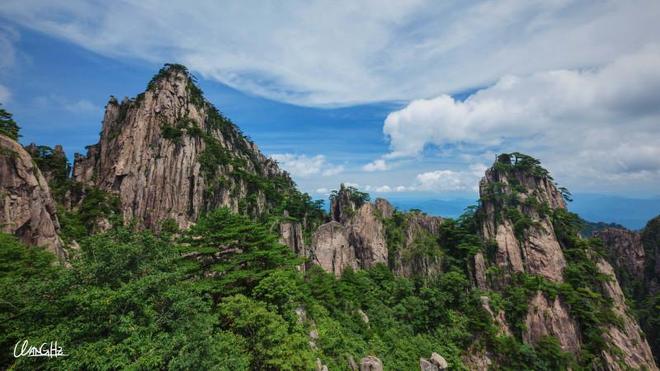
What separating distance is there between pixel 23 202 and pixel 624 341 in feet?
232

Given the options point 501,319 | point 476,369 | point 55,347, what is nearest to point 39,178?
point 55,347

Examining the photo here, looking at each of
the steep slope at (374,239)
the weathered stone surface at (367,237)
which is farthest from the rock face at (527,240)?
the weathered stone surface at (367,237)

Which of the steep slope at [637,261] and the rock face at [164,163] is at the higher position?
the rock face at [164,163]

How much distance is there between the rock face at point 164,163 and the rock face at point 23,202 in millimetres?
22780

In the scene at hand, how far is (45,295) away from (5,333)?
1533 mm

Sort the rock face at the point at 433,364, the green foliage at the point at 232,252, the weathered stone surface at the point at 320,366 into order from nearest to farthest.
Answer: the weathered stone surface at the point at 320,366 → the green foliage at the point at 232,252 → the rock face at the point at 433,364

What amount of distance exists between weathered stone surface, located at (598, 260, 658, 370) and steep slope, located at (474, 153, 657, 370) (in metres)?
0.12

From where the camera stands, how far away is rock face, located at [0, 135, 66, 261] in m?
22.7

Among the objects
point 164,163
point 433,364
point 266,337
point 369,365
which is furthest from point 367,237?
point 266,337

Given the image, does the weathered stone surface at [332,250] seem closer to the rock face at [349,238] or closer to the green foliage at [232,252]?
the rock face at [349,238]

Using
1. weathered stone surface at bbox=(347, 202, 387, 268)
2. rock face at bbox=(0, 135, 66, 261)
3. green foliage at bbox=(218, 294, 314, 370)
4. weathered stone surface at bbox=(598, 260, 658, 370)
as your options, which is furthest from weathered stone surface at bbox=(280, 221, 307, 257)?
A: weathered stone surface at bbox=(598, 260, 658, 370)

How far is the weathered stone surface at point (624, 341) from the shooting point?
3969 centimetres

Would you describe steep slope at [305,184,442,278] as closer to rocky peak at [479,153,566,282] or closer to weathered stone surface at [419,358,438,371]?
rocky peak at [479,153,566,282]

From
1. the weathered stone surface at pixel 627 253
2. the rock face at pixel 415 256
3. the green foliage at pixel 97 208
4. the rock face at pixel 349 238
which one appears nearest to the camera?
the green foliage at pixel 97 208
